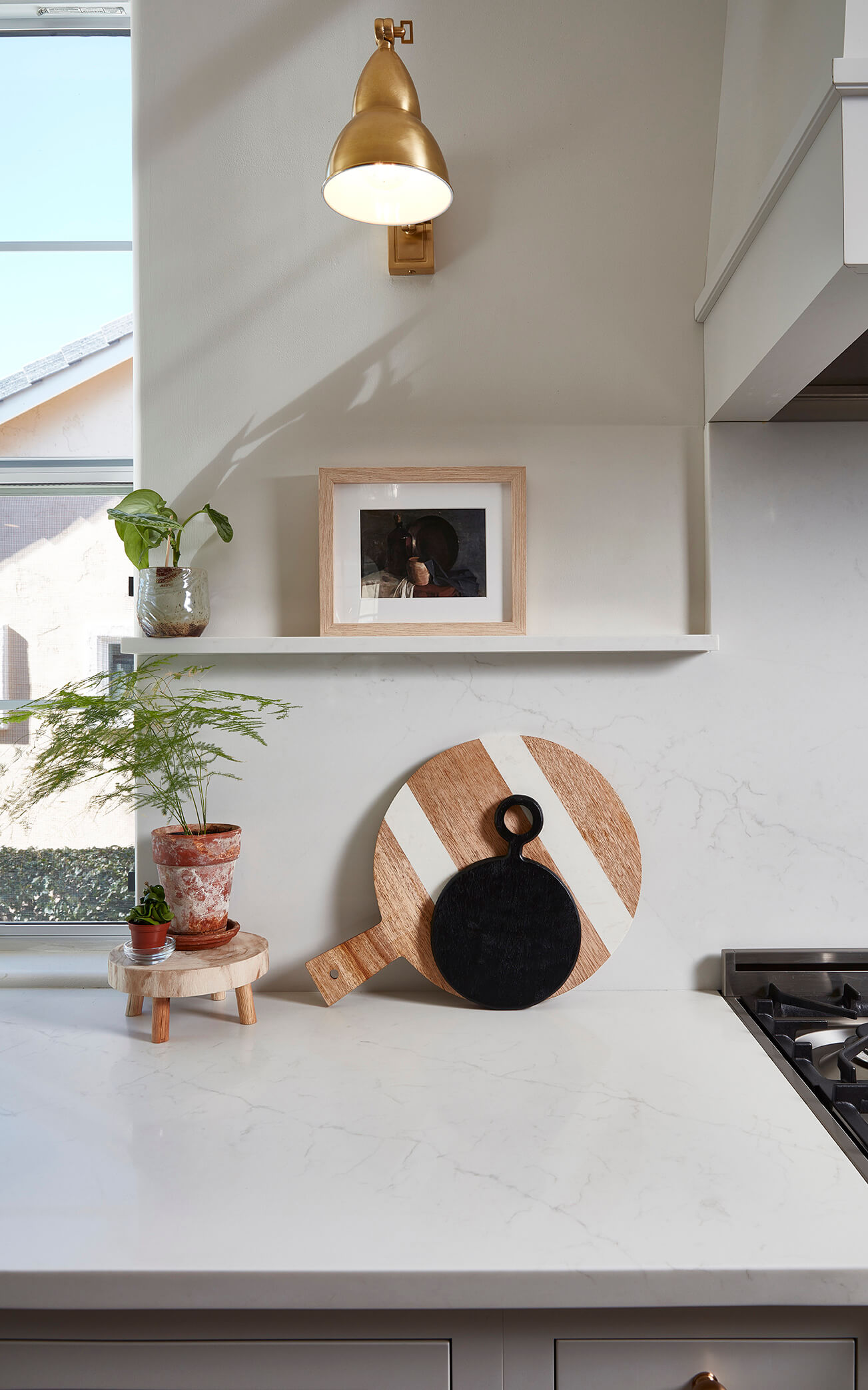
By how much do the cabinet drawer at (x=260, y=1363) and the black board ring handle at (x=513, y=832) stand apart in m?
0.65

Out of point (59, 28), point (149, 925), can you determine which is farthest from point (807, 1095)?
point (59, 28)

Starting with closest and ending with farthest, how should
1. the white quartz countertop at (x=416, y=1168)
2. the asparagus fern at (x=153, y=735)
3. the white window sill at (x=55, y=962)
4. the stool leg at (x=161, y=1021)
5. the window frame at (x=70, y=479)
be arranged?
the white quartz countertop at (x=416, y=1168), the stool leg at (x=161, y=1021), the asparagus fern at (x=153, y=735), the white window sill at (x=55, y=962), the window frame at (x=70, y=479)

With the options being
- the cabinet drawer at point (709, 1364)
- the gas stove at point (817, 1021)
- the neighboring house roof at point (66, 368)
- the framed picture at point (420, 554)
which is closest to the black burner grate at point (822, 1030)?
the gas stove at point (817, 1021)

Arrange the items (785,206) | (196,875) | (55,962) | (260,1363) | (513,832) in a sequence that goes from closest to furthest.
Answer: (260,1363)
(785,206)
(196,875)
(513,832)
(55,962)

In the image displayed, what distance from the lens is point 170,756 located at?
1.31 meters

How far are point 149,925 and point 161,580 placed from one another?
49 centimetres

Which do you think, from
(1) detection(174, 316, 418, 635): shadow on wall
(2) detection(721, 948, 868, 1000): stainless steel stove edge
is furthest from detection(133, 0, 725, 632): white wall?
(2) detection(721, 948, 868, 1000): stainless steel stove edge

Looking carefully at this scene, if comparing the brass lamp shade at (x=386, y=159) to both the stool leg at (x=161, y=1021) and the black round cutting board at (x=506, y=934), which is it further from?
the stool leg at (x=161, y=1021)

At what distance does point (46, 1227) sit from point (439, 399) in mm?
1169

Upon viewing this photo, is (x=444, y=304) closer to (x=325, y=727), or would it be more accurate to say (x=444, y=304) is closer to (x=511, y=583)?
(x=511, y=583)

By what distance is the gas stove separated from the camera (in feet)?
3.23

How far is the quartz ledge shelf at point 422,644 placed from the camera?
1302mm

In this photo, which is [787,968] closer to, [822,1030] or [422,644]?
[822,1030]

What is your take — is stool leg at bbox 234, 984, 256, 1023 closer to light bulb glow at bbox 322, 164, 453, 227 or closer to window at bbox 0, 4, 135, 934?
window at bbox 0, 4, 135, 934
